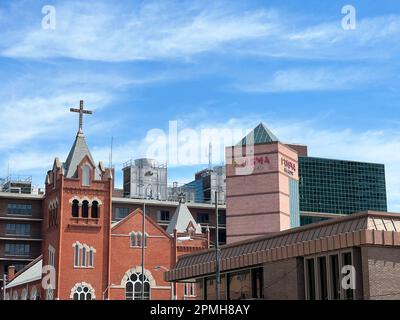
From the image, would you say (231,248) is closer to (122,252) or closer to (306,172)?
(122,252)

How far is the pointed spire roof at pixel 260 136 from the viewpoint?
12519cm

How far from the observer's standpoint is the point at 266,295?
127ft

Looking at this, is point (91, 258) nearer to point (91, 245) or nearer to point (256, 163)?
point (91, 245)

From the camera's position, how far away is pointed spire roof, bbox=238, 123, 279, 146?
12519 cm

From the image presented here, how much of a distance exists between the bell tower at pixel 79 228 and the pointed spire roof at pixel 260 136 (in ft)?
142

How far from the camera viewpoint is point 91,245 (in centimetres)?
8319

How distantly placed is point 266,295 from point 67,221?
156 ft

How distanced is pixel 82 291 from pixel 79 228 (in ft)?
23.3

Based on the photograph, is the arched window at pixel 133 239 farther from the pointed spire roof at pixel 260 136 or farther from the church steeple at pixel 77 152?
the pointed spire roof at pixel 260 136

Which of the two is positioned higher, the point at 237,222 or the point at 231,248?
the point at 237,222

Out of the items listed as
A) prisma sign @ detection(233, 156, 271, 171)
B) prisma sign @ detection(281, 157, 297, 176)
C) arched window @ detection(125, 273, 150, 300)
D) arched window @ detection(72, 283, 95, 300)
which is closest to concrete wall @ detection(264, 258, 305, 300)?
arched window @ detection(72, 283, 95, 300)
